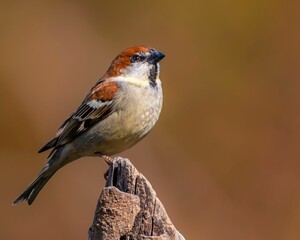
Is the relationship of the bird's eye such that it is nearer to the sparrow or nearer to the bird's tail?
the sparrow

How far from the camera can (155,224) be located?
4.14 metres

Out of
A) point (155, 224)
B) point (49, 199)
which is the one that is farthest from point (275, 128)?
point (155, 224)

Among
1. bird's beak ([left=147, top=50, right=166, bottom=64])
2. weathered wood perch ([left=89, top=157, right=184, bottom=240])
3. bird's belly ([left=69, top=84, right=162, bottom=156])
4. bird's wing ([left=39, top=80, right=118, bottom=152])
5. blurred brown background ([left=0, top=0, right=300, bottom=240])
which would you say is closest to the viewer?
weathered wood perch ([left=89, top=157, right=184, bottom=240])

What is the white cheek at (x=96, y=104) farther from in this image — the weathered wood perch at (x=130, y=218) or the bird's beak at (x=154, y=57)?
the weathered wood perch at (x=130, y=218)

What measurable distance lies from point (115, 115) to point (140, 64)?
18.6 inches

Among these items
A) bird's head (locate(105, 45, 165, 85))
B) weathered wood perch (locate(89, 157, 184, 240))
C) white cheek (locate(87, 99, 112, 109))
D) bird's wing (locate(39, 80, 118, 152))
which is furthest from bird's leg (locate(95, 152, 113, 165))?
weathered wood perch (locate(89, 157, 184, 240))

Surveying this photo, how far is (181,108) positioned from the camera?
29.3 ft

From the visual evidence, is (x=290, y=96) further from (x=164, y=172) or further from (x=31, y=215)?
(x=31, y=215)

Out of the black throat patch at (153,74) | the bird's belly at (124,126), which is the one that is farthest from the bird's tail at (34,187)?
the black throat patch at (153,74)

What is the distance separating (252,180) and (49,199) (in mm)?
1957

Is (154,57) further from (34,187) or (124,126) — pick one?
(34,187)

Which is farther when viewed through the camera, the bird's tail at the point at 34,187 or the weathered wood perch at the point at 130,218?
the bird's tail at the point at 34,187

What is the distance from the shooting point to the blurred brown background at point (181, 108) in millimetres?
8391

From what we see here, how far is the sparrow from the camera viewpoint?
620 centimetres
